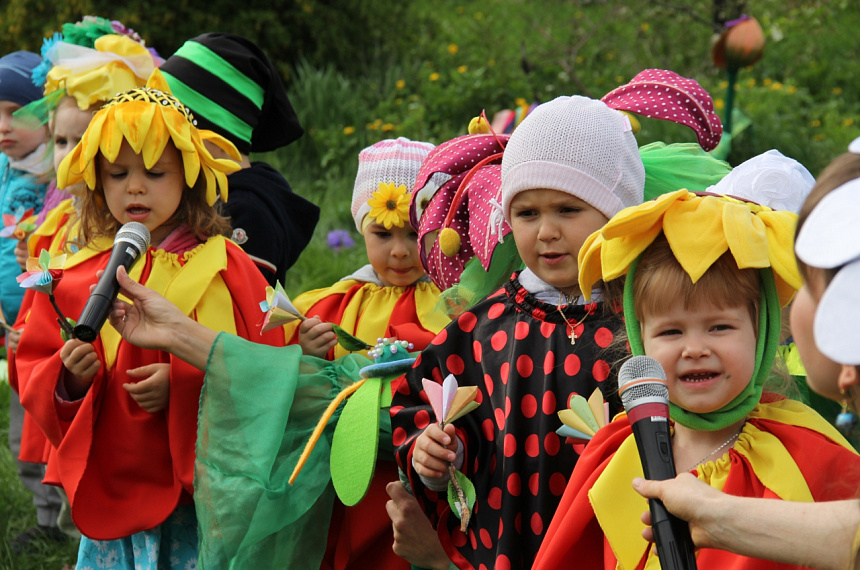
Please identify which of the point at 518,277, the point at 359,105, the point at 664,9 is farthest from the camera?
the point at 664,9

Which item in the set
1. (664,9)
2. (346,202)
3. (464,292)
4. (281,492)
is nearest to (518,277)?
(464,292)

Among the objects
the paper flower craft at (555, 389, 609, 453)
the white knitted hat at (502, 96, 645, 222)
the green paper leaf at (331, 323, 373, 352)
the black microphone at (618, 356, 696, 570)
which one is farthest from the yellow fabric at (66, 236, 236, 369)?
the black microphone at (618, 356, 696, 570)

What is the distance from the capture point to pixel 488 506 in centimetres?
263

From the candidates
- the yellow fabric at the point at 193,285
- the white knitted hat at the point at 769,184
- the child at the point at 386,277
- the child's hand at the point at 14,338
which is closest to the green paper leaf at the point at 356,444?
the child at the point at 386,277

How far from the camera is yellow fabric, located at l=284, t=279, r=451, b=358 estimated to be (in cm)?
348

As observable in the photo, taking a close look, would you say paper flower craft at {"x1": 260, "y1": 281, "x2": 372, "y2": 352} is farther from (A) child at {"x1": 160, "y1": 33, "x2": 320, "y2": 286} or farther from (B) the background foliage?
(B) the background foliage

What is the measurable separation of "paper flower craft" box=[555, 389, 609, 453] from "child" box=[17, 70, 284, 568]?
1294mm

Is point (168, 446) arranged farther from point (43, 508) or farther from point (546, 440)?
point (43, 508)

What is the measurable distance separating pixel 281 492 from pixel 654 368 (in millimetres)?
1444

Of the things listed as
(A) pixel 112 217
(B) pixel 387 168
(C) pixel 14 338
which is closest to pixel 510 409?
(B) pixel 387 168

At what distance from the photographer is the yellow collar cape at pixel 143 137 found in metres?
3.09

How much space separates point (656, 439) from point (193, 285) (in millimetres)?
1876

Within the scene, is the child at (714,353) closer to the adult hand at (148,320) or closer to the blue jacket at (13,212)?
the adult hand at (148,320)

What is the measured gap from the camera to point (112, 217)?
3.32 meters
